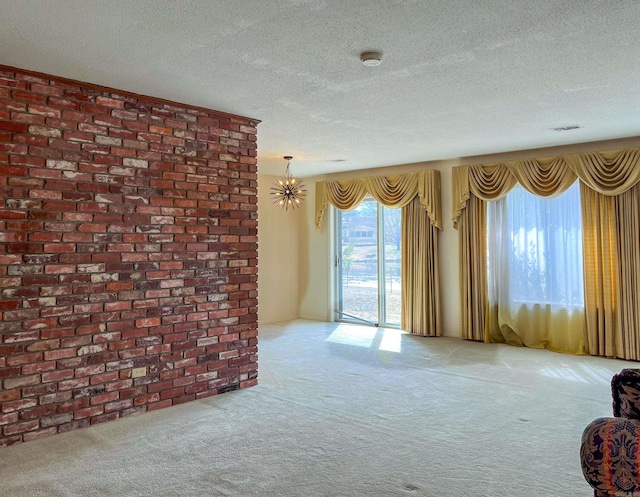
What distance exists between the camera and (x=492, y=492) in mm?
2367

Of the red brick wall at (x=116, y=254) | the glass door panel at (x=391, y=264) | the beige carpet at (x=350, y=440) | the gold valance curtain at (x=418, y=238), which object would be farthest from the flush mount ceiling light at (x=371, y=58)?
the glass door panel at (x=391, y=264)

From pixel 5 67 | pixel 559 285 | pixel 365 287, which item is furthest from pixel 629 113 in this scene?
pixel 5 67

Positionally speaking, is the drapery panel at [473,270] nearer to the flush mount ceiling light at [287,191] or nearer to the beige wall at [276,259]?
the flush mount ceiling light at [287,191]

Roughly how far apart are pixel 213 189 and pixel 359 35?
200cm

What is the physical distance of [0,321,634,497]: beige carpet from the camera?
246 cm

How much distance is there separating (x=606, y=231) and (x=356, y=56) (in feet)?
12.9

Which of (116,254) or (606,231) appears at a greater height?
(606,231)

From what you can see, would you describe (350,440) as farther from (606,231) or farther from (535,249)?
(606,231)

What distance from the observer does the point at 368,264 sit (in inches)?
293

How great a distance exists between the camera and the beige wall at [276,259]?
7.57 meters

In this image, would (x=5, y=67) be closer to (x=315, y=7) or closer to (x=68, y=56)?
(x=68, y=56)

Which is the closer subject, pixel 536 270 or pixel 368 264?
pixel 536 270

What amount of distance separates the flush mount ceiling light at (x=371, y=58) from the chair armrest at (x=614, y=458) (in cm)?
219

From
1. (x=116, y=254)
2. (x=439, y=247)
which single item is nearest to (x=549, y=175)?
(x=439, y=247)
